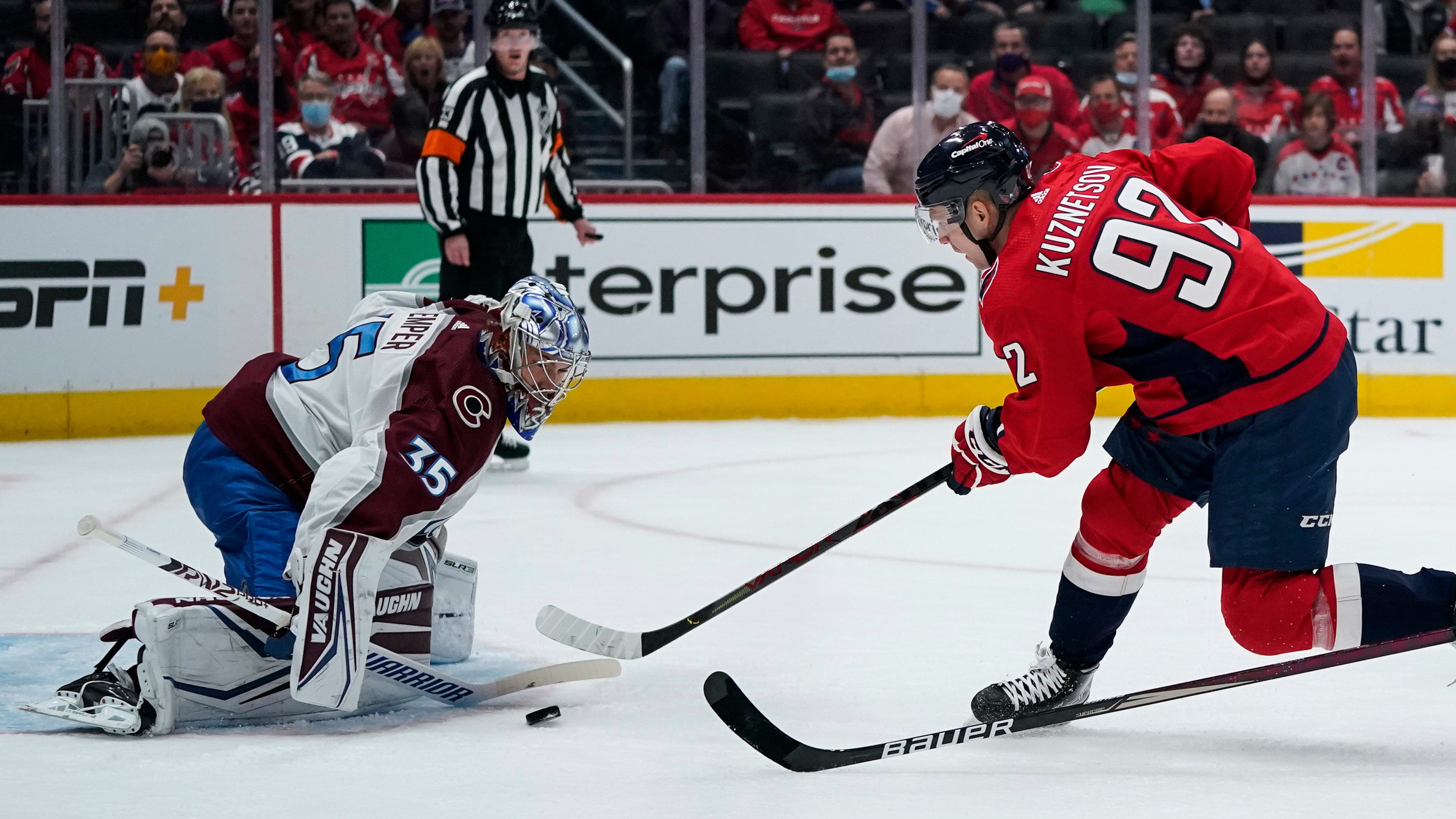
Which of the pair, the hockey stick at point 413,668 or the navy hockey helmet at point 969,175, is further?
the hockey stick at point 413,668

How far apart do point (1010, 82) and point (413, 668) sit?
16.4ft

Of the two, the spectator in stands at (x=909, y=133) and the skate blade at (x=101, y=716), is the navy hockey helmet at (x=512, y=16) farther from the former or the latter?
the skate blade at (x=101, y=716)

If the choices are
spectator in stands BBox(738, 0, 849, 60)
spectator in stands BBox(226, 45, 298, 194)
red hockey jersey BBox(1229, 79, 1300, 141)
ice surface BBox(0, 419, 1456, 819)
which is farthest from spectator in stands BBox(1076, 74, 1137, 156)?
spectator in stands BBox(226, 45, 298, 194)

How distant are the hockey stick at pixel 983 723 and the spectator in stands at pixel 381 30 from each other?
461 cm

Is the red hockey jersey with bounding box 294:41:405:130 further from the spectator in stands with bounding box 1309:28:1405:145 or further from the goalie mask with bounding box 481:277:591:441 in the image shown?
the goalie mask with bounding box 481:277:591:441

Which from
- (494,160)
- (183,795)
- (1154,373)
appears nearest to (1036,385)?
(1154,373)

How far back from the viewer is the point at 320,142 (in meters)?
6.38

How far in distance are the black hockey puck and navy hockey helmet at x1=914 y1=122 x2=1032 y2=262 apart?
873 mm

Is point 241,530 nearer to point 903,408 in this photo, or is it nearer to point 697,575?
point 697,575

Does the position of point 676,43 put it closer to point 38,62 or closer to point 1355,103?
point 38,62

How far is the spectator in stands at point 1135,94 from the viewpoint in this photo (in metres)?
6.98

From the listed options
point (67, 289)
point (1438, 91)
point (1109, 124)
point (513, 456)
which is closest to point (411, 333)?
point (513, 456)

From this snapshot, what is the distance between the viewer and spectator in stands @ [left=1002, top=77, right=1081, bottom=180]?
695 cm

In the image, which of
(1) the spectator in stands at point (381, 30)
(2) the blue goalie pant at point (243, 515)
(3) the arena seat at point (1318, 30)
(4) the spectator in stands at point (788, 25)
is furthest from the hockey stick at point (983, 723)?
(3) the arena seat at point (1318, 30)
